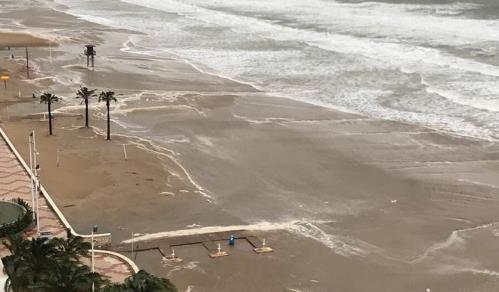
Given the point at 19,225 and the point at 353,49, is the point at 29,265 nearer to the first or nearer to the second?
the point at 19,225

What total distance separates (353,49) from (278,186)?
34375 millimetres

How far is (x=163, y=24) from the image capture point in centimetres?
7494

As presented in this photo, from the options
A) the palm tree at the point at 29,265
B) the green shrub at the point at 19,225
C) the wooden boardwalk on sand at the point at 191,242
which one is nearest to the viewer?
the palm tree at the point at 29,265

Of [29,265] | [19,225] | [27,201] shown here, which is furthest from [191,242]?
[29,265]

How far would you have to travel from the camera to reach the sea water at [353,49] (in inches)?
1538

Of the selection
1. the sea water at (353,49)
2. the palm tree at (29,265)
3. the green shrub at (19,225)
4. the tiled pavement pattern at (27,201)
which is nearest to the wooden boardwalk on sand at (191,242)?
the tiled pavement pattern at (27,201)

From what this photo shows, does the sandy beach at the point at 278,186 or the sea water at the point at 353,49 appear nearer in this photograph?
the sandy beach at the point at 278,186

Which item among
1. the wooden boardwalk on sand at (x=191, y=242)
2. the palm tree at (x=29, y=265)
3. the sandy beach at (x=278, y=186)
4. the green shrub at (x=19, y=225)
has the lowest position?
the wooden boardwalk on sand at (x=191, y=242)

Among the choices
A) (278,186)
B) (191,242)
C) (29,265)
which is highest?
(29,265)

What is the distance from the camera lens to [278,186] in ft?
83.9

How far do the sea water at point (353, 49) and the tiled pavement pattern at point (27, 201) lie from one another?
721 inches

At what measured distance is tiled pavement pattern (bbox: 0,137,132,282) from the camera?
17.9 meters

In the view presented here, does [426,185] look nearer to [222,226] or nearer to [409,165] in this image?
[409,165]

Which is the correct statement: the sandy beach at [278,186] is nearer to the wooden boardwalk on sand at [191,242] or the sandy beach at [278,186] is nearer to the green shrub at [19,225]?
the wooden boardwalk on sand at [191,242]
